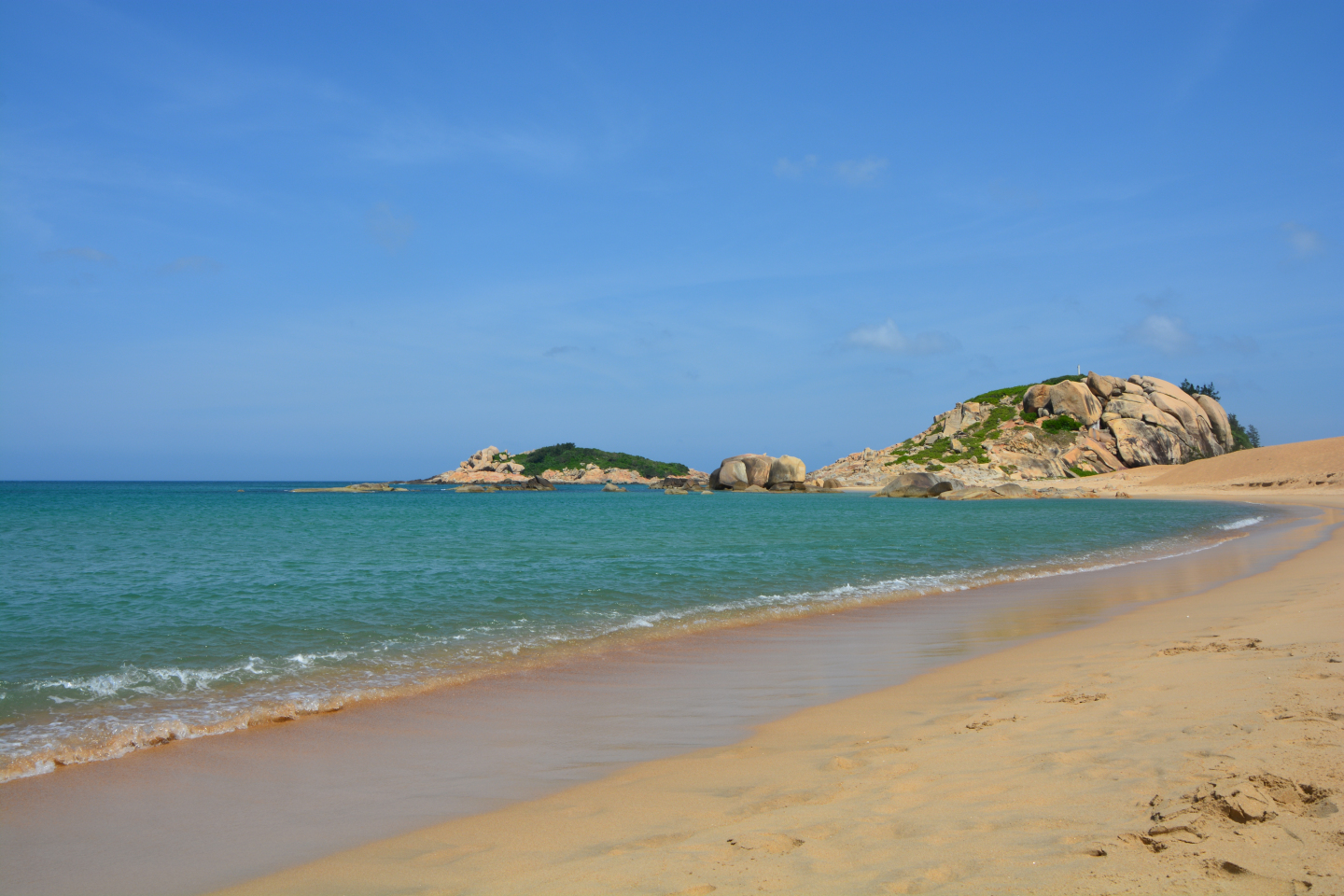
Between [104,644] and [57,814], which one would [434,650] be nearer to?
[104,644]

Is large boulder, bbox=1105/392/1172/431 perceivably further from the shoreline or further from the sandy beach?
the shoreline

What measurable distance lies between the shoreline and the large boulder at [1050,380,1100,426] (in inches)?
3524

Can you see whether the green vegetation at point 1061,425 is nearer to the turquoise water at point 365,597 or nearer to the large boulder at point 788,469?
the large boulder at point 788,469

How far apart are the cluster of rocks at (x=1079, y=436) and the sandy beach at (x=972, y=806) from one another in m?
71.8

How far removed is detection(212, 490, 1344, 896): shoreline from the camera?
3.26m

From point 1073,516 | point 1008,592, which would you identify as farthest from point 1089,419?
point 1008,592

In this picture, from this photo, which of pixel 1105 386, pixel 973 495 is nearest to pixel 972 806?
pixel 973 495

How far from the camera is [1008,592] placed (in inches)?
575

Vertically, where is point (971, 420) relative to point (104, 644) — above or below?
above

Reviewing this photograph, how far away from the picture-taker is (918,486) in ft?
227

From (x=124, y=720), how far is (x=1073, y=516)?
134 feet

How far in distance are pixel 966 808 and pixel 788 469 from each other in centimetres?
8596

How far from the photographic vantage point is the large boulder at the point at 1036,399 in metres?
91.6

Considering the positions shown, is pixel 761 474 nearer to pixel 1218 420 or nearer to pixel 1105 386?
pixel 1105 386
